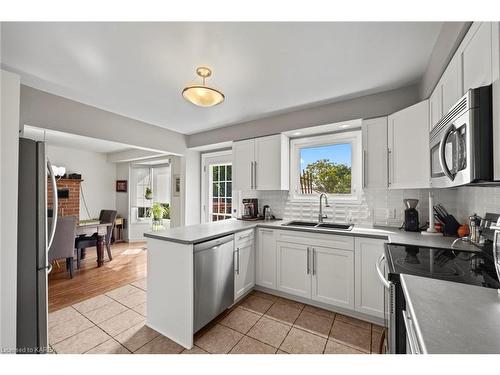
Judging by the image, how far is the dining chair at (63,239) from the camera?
2.88 m

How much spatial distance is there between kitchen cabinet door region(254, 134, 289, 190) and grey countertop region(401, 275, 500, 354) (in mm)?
2024

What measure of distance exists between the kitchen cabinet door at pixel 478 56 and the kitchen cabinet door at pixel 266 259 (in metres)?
2.03

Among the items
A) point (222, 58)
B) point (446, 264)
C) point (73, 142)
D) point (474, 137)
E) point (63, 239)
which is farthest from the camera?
point (73, 142)

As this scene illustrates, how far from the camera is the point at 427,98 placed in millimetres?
1816

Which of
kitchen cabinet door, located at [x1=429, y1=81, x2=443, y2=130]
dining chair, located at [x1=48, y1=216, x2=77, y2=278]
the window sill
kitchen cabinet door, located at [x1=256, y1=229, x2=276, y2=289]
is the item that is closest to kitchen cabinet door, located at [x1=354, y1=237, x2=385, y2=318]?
the window sill

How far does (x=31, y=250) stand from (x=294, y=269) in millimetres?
2253

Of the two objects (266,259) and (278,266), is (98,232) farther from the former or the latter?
(278,266)

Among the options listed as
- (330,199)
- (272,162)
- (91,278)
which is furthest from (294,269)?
(91,278)

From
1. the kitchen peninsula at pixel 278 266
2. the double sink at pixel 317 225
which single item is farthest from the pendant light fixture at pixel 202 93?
the double sink at pixel 317 225

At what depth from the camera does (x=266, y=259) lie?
101 inches

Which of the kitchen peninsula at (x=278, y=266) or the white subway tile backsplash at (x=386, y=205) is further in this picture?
the kitchen peninsula at (x=278, y=266)

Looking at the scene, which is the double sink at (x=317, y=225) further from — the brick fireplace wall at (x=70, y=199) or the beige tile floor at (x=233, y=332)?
the brick fireplace wall at (x=70, y=199)

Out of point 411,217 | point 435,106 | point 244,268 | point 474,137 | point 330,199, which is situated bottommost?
point 244,268
